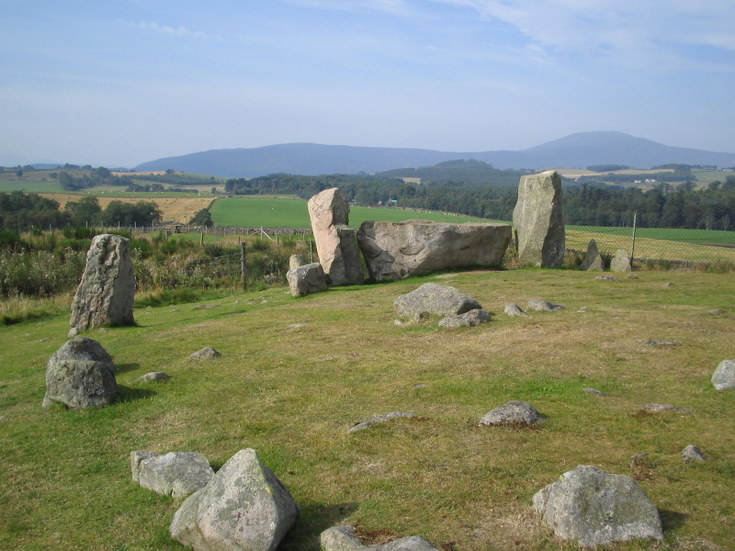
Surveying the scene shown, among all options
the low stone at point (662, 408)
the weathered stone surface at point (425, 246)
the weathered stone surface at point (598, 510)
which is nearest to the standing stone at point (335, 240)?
the weathered stone surface at point (425, 246)

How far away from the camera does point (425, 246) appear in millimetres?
25000

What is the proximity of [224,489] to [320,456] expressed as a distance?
6.54ft

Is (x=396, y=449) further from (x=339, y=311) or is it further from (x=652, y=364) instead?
(x=339, y=311)

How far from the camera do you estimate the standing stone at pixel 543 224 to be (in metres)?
26.4

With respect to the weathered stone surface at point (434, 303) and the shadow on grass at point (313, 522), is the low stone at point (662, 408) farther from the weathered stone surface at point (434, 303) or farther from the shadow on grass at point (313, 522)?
the weathered stone surface at point (434, 303)

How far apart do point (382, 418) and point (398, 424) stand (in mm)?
291

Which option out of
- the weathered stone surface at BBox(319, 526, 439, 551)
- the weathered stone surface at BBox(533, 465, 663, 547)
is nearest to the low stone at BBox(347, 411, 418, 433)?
the weathered stone surface at BBox(319, 526, 439, 551)

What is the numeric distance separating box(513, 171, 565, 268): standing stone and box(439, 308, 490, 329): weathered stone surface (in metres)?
12.8

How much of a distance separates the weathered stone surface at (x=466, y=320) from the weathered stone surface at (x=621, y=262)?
A: 43.1 feet

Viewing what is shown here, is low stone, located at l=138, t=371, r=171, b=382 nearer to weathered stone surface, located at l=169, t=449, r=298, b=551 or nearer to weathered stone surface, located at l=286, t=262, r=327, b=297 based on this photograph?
weathered stone surface, located at l=169, t=449, r=298, b=551

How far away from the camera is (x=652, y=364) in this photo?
427 inches

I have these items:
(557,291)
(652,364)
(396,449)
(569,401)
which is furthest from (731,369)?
(557,291)

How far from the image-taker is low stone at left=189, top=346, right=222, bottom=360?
42.7 ft

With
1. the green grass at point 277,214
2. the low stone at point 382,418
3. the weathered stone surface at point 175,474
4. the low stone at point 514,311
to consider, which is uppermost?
the low stone at point 514,311
